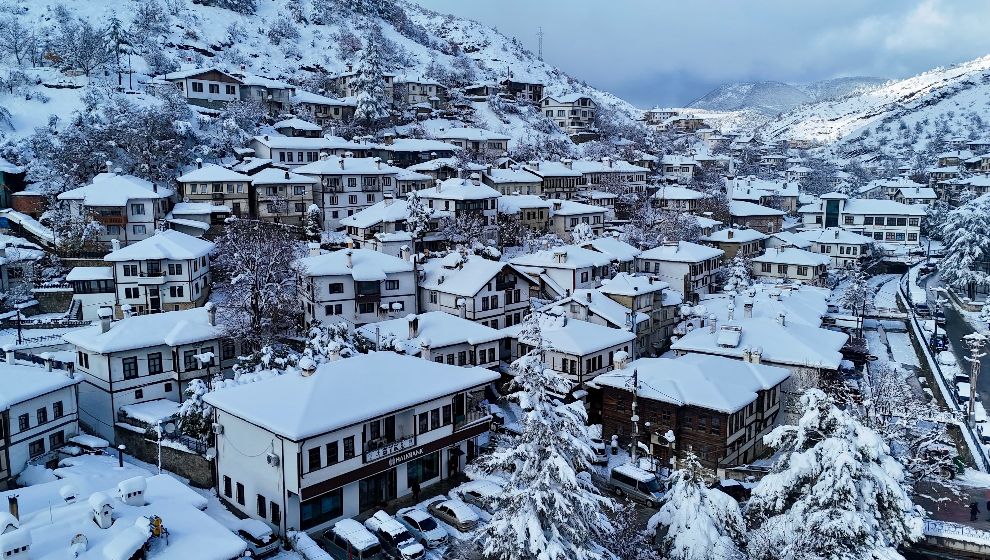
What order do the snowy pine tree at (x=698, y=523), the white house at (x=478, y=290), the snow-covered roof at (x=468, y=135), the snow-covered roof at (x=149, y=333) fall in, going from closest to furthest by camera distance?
the snowy pine tree at (x=698, y=523) → the snow-covered roof at (x=149, y=333) → the white house at (x=478, y=290) → the snow-covered roof at (x=468, y=135)

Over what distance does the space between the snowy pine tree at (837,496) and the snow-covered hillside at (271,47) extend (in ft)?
237

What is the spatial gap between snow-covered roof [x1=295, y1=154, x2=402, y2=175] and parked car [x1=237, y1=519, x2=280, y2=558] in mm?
43718

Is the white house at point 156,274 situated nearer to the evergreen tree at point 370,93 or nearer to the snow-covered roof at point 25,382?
the snow-covered roof at point 25,382

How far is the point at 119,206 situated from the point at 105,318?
18.1m

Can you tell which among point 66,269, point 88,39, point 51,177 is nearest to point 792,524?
point 66,269

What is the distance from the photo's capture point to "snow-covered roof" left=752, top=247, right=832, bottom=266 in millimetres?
74312

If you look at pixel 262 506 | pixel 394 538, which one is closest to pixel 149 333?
pixel 262 506

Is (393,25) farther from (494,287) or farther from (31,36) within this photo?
(494,287)

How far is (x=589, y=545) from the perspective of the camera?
67.8ft

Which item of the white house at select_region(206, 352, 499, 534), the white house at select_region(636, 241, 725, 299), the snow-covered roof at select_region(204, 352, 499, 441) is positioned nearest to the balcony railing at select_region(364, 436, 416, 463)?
the white house at select_region(206, 352, 499, 534)

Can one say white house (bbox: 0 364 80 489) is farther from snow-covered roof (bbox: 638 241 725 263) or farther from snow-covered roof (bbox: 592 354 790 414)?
snow-covered roof (bbox: 638 241 725 263)

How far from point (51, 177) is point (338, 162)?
24122mm

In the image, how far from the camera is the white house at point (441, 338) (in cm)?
4115

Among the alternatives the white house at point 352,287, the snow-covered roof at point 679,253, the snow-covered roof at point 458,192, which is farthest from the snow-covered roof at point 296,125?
the snow-covered roof at point 679,253
